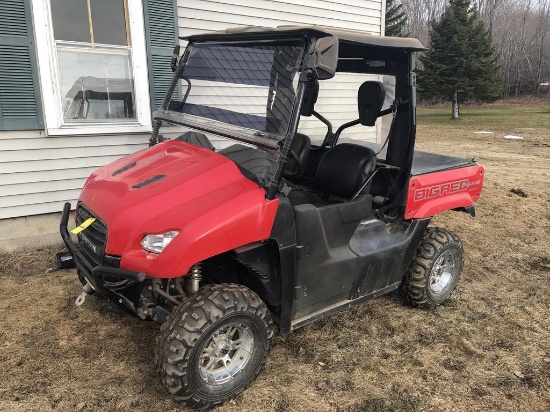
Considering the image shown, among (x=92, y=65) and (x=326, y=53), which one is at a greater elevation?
(x=92, y=65)

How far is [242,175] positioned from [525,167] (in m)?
9.29

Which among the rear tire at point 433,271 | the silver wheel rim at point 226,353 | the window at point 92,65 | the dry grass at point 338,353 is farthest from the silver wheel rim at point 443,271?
the window at point 92,65

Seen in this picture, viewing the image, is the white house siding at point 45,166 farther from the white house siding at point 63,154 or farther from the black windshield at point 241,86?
the black windshield at point 241,86

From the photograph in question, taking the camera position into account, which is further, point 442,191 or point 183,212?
point 442,191

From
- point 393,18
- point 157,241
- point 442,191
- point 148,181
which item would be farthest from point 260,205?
point 393,18

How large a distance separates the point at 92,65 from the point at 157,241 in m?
3.30

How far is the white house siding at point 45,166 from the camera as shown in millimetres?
4641

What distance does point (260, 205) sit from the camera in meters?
2.49

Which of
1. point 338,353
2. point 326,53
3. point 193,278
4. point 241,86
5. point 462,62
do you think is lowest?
point 338,353

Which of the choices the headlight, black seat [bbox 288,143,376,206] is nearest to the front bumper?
the headlight

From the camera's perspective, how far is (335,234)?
2941 millimetres

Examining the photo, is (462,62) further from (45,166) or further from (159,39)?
(45,166)

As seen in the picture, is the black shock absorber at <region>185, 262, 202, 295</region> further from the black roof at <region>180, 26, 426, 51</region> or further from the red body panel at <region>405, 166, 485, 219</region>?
the red body panel at <region>405, 166, 485, 219</region>

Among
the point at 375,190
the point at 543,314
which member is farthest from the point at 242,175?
the point at 543,314
